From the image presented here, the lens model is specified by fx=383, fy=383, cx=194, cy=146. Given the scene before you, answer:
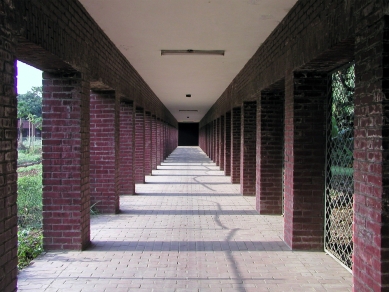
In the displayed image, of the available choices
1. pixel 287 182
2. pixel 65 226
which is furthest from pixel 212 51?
pixel 65 226

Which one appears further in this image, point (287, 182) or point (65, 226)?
Answer: point (287, 182)

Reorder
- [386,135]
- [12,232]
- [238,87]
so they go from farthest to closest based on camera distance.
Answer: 1. [238,87]
2. [12,232]
3. [386,135]

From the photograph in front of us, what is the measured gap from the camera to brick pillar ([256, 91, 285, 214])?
720 cm

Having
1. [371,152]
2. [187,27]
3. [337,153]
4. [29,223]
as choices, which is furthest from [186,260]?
[29,223]

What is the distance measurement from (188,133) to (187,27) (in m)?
44.7

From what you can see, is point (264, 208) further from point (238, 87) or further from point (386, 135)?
point (386, 135)

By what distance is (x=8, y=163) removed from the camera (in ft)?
9.57

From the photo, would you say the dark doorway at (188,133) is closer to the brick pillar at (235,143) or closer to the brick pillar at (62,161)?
the brick pillar at (235,143)

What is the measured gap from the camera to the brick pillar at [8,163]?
280 cm

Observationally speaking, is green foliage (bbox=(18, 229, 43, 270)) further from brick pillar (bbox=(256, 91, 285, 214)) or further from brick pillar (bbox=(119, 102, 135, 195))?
brick pillar (bbox=(256, 91, 285, 214))

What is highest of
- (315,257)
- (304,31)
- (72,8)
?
(72,8)

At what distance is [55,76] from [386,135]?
391 centimetres

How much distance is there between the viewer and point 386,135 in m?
2.68

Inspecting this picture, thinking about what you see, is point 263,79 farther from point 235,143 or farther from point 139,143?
point 139,143
